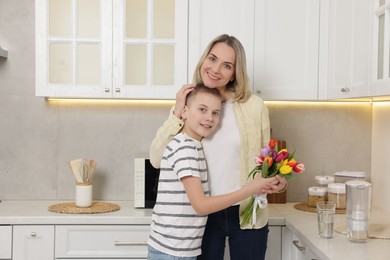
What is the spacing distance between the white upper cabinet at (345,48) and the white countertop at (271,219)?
0.64m

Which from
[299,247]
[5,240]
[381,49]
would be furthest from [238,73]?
[5,240]

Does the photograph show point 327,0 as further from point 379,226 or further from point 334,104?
point 379,226

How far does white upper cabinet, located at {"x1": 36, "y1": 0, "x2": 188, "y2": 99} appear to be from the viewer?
118 inches

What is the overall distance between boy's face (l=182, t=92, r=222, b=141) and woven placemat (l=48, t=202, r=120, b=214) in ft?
2.98

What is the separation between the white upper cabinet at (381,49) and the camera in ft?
7.62

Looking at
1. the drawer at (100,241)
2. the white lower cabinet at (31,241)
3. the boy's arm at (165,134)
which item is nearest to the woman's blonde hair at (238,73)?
the boy's arm at (165,134)

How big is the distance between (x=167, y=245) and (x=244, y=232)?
37 cm

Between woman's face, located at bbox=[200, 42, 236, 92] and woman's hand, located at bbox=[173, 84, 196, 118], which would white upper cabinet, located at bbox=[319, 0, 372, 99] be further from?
woman's hand, located at bbox=[173, 84, 196, 118]

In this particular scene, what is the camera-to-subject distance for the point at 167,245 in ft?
7.16

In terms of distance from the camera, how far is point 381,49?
2412 millimetres

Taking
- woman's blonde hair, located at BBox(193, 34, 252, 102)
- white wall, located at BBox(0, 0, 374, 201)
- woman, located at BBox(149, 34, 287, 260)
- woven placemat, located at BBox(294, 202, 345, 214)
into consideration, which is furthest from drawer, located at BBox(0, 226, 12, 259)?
woven placemat, located at BBox(294, 202, 345, 214)

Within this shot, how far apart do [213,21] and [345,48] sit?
693mm

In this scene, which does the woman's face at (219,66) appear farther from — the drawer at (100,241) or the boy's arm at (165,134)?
the drawer at (100,241)

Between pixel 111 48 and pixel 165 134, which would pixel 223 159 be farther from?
pixel 111 48
